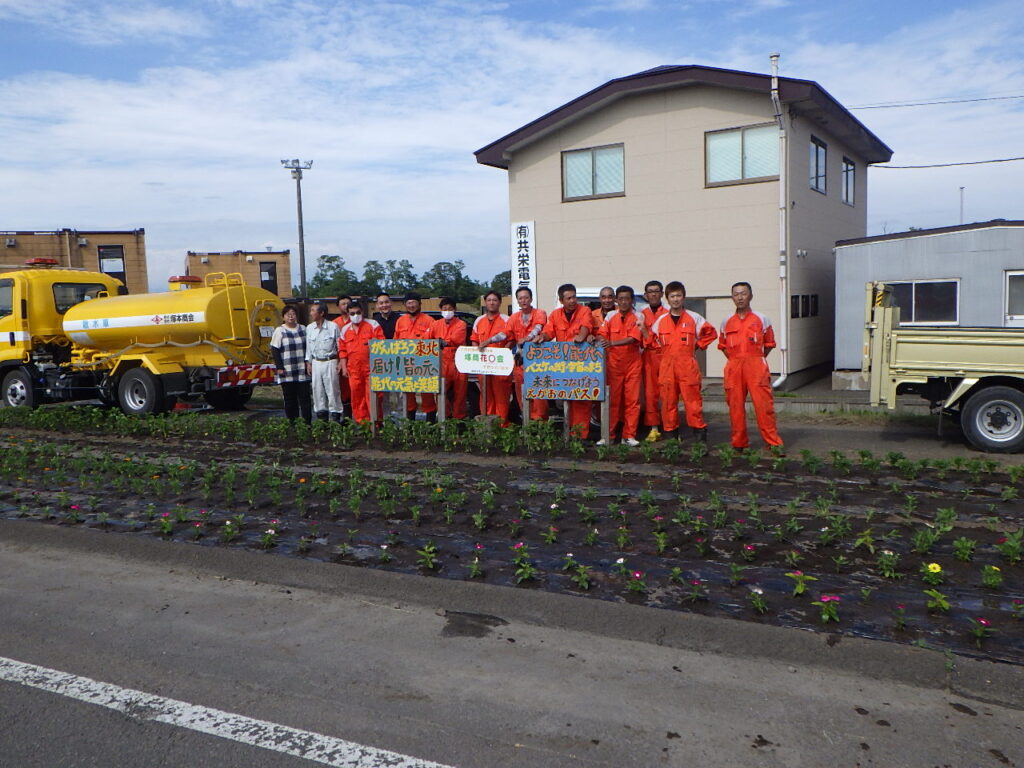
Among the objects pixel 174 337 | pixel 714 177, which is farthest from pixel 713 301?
pixel 174 337

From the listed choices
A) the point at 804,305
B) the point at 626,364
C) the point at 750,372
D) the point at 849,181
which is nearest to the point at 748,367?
the point at 750,372

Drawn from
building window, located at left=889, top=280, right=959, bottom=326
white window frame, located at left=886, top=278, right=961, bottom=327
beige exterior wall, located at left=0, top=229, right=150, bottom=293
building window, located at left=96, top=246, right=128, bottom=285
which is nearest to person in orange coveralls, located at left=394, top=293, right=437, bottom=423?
white window frame, located at left=886, top=278, right=961, bottom=327

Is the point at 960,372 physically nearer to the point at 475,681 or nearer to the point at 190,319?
the point at 475,681

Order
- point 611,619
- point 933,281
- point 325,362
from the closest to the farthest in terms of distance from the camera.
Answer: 1. point 611,619
2. point 325,362
3. point 933,281

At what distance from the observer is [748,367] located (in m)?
9.32

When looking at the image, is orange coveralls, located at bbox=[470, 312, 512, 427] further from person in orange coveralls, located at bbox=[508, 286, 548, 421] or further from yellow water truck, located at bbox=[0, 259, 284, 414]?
yellow water truck, located at bbox=[0, 259, 284, 414]

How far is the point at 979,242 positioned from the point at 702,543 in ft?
37.7

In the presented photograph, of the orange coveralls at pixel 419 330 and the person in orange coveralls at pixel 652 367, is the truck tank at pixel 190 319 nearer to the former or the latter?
the orange coveralls at pixel 419 330

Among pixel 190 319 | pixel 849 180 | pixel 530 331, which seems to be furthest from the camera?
pixel 849 180

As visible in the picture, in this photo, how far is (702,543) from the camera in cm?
584

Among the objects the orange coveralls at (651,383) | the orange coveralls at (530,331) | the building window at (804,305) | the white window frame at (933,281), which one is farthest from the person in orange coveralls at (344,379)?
the white window frame at (933,281)

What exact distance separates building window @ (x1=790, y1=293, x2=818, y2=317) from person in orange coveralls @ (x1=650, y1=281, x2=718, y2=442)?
7.16 metres

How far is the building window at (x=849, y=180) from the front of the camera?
1967 centimetres

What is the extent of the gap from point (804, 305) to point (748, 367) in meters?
8.34
